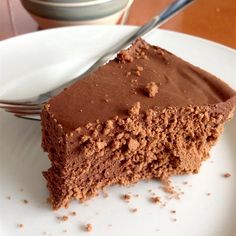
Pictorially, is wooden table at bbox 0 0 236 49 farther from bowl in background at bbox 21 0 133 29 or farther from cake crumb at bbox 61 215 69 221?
cake crumb at bbox 61 215 69 221

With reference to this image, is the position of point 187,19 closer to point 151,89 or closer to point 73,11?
point 73,11

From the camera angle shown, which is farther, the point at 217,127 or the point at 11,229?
the point at 217,127

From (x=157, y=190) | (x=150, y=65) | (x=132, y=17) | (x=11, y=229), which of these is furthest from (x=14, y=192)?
(x=132, y=17)

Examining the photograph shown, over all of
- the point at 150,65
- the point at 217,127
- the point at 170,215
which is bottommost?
the point at 170,215

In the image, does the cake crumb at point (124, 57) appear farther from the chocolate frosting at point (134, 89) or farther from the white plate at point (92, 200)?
the white plate at point (92, 200)

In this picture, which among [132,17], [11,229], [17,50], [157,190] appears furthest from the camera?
[132,17]

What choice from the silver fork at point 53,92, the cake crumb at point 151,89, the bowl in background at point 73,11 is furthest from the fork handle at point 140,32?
the cake crumb at point 151,89

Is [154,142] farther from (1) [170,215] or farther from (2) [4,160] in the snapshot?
(2) [4,160]
